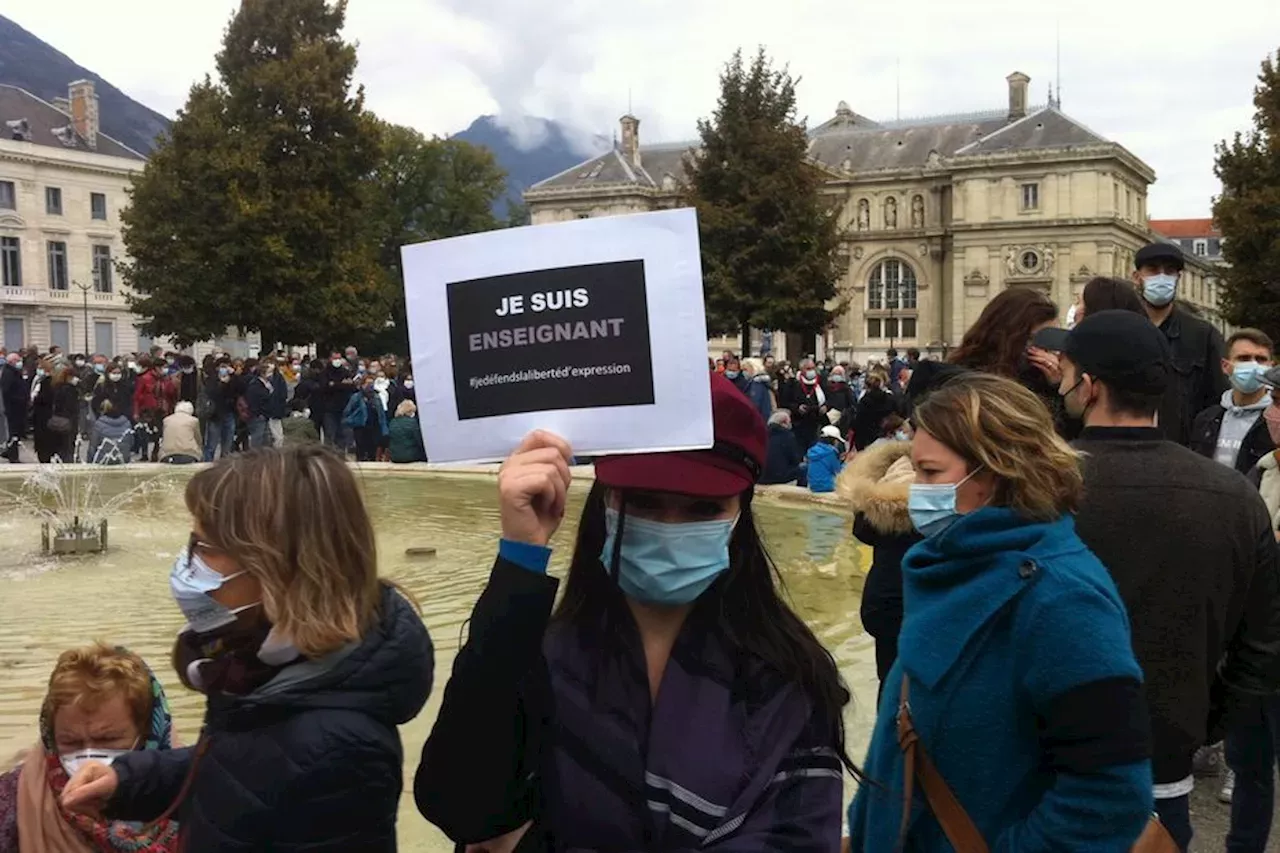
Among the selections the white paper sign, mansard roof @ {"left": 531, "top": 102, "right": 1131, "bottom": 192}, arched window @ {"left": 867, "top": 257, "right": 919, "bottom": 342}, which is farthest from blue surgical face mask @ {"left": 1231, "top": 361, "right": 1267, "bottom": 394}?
arched window @ {"left": 867, "top": 257, "right": 919, "bottom": 342}

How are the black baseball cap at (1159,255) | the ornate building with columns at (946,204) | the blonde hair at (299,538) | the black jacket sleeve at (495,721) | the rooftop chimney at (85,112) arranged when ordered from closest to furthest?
the black jacket sleeve at (495,721), the blonde hair at (299,538), the black baseball cap at (1159,255), the rooftop chimney at (85,112), the ornate building with columns at (946,204)

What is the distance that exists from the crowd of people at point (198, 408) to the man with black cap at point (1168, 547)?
13862 mm

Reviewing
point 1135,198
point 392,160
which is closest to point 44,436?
point 392,160

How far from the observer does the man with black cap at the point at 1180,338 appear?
215 inches

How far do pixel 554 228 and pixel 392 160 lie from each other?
66.5 meters

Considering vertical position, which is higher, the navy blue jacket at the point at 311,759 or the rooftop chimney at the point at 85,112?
the rooftop chimney at the point at 85,112

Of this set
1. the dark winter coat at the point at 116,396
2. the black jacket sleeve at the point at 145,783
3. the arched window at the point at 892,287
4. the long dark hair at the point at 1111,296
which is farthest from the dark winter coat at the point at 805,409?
the arched window at the point at 892,287

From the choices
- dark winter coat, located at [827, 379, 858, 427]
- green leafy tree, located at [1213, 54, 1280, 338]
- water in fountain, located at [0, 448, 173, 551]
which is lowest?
water in fountain, located at [0, 448, 173, 551]

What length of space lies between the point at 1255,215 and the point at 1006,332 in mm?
30859

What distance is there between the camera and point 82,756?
2875 millimetres

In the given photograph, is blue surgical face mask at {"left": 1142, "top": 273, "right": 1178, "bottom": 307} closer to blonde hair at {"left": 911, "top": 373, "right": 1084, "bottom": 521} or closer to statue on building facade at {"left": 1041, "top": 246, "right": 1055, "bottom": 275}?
blonde hair at {"left": 911, "top": 373, "right": 1084, "bottom": 521}

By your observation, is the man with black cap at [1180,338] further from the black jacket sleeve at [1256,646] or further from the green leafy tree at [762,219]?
the green leafy tree at [762,219]

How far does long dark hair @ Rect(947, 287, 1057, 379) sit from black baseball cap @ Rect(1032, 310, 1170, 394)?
1.03 meters

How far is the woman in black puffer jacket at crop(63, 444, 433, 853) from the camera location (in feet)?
7.06
